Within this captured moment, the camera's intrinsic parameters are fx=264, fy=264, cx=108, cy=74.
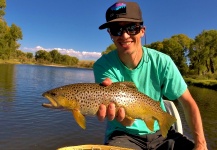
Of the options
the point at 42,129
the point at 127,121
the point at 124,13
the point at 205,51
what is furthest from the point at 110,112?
the point at 205,51

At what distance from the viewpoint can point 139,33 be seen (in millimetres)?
3777

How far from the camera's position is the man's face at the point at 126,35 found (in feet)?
12.0

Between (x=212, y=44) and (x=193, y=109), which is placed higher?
(x=212, y=44)

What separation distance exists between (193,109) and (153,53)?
3.20 ft

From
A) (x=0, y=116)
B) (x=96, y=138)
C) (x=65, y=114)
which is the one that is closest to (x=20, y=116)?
(x=0, y=116)

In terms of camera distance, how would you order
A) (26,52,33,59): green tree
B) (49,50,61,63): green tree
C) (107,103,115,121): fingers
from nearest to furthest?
(107,103,115,121): fingers
(26,52,33,59): green tree
(49,50,61,63): green tree

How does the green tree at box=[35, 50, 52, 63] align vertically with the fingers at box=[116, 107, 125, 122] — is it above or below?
above

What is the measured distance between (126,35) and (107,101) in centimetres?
99

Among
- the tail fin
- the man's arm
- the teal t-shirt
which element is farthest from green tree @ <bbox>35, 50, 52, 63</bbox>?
the tail fin

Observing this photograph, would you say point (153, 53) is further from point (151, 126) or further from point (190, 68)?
point (190, 68)

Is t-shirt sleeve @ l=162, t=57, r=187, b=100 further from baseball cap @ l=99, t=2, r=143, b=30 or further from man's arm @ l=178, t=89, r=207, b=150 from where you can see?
baseball cap @ l=99, t=2, r=143, b=30

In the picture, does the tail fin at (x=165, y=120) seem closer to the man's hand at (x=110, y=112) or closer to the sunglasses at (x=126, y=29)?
the man's hand at (x=110, y=112)

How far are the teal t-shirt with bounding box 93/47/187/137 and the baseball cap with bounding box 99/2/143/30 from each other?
52 centimetres

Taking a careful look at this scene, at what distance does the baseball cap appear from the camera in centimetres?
364
